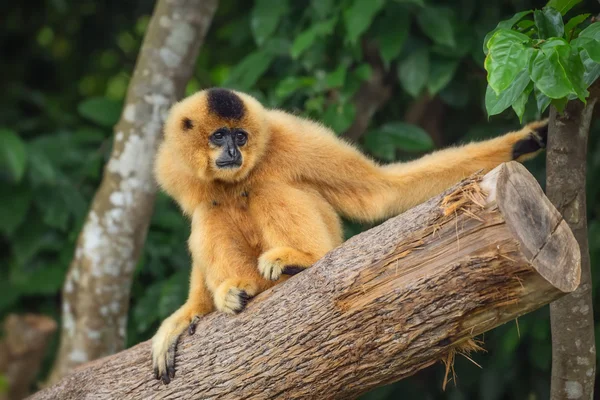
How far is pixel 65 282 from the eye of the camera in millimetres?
5934

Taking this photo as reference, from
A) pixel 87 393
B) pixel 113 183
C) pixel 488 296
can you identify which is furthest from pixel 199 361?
pixel 113 183

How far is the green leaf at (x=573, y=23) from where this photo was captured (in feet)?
10.2

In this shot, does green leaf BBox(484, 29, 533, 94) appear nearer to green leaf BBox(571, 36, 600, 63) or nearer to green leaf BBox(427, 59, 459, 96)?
green leaf BBox(571, 36, 600, 63)

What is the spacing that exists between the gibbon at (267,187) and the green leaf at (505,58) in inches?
41.5

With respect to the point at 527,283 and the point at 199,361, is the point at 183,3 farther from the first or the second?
the point at 527,283

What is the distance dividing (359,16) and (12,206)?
3.05 m

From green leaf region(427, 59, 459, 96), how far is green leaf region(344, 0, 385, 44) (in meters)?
0.64

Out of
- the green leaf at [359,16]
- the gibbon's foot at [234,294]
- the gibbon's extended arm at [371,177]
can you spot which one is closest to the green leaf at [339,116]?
the green leaf at [359,16]

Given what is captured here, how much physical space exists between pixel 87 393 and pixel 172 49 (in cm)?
271

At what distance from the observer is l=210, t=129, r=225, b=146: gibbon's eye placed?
4.52m

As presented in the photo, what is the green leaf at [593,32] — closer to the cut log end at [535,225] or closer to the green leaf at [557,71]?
the green leaf at [557,71]

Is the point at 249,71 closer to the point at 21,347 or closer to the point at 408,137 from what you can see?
the point at 408,137

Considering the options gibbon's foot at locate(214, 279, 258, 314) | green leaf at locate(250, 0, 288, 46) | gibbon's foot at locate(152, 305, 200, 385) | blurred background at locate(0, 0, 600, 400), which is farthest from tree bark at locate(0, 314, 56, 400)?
green leaf at locate(250, 0, 288, 46)

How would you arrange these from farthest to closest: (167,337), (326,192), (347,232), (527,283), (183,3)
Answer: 1. (183,3)
2. (347,232)
3. (326,192)
4. (167,337)
5. (527,283)
